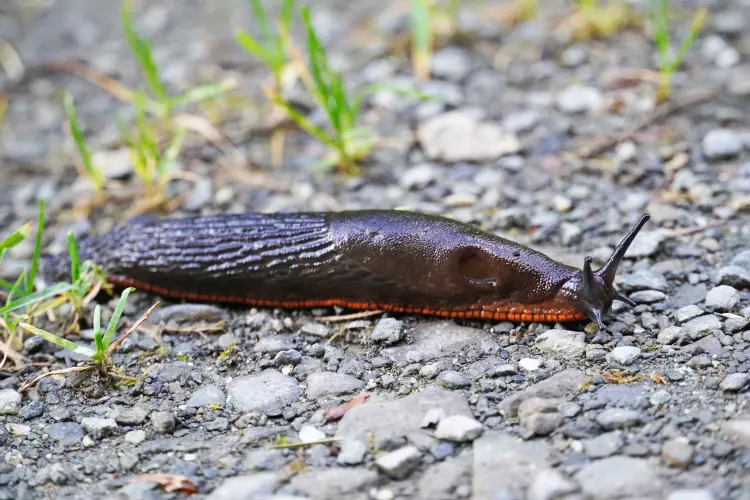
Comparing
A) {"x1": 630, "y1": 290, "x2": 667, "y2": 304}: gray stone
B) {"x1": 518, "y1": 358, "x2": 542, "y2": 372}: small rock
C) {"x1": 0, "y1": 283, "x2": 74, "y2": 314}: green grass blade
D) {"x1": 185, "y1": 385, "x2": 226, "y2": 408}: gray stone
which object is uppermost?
{"x1": 0, "y1": 283, "x2": 74, "y2": 314}: green grass blade

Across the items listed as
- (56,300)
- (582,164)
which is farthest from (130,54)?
(582,164)

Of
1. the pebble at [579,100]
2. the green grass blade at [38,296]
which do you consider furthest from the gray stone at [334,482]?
the pebble at [579,100]

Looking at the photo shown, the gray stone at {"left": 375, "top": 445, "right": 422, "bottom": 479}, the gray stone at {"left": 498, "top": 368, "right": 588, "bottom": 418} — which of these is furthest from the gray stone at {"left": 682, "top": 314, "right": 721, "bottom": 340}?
the gray stone at {"left": 375, "top": 445, "right": 422, "bottom": 479}

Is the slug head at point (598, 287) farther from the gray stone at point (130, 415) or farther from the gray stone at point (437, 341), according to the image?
the gray stone at point (130, 415)

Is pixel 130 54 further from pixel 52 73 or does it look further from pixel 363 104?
pixel 363 104

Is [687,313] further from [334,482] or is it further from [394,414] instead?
[334,482]

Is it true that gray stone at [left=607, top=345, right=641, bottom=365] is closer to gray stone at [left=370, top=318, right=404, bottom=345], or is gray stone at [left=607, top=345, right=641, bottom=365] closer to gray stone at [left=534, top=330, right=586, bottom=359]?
gray stone at [left=534, top=330, right=586, bottom=359]
